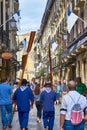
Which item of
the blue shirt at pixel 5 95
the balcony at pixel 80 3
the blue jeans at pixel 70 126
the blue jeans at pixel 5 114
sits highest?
the balcony at pixel 80 3

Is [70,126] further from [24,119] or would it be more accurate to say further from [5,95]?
[5,95]

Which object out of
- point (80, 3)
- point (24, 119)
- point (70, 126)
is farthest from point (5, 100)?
point (80, 3)

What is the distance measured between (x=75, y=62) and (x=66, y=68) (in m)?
7.63

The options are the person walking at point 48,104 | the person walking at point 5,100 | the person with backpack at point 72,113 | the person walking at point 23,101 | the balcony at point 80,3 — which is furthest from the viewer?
the balcony at point 80,3

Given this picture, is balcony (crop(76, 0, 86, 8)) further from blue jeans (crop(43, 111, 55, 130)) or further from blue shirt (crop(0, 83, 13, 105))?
blue jeans (crop(43, 111, 55, 130))

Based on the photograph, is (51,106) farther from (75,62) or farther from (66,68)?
(66,68)

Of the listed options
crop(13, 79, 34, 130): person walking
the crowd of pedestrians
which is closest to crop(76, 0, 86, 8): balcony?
the crowd of pedestrians

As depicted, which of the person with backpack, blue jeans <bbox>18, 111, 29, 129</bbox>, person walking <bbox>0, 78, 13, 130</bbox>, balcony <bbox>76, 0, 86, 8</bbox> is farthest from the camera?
balcony <bbox>76, 0, 86, 8</bbox>

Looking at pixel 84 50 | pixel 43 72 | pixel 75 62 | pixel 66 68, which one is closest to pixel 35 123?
pixel 84 50

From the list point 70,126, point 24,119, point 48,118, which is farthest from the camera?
point 48,118

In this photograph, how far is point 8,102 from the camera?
15562 millimetres

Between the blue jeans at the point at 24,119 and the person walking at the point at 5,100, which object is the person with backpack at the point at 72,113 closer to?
the blue jeans at the point at 24,119

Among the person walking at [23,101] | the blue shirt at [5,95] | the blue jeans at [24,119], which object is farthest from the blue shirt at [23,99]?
the blue shirt at [5,95]

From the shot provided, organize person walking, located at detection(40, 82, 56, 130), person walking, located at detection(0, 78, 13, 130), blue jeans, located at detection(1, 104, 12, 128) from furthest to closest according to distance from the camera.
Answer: person walking, located at detection(0, 78, 13, 130)
blue jeans, located at detection(1, 104, 12, 128)
person walking, located at detection(40, 82, 56, 130)
